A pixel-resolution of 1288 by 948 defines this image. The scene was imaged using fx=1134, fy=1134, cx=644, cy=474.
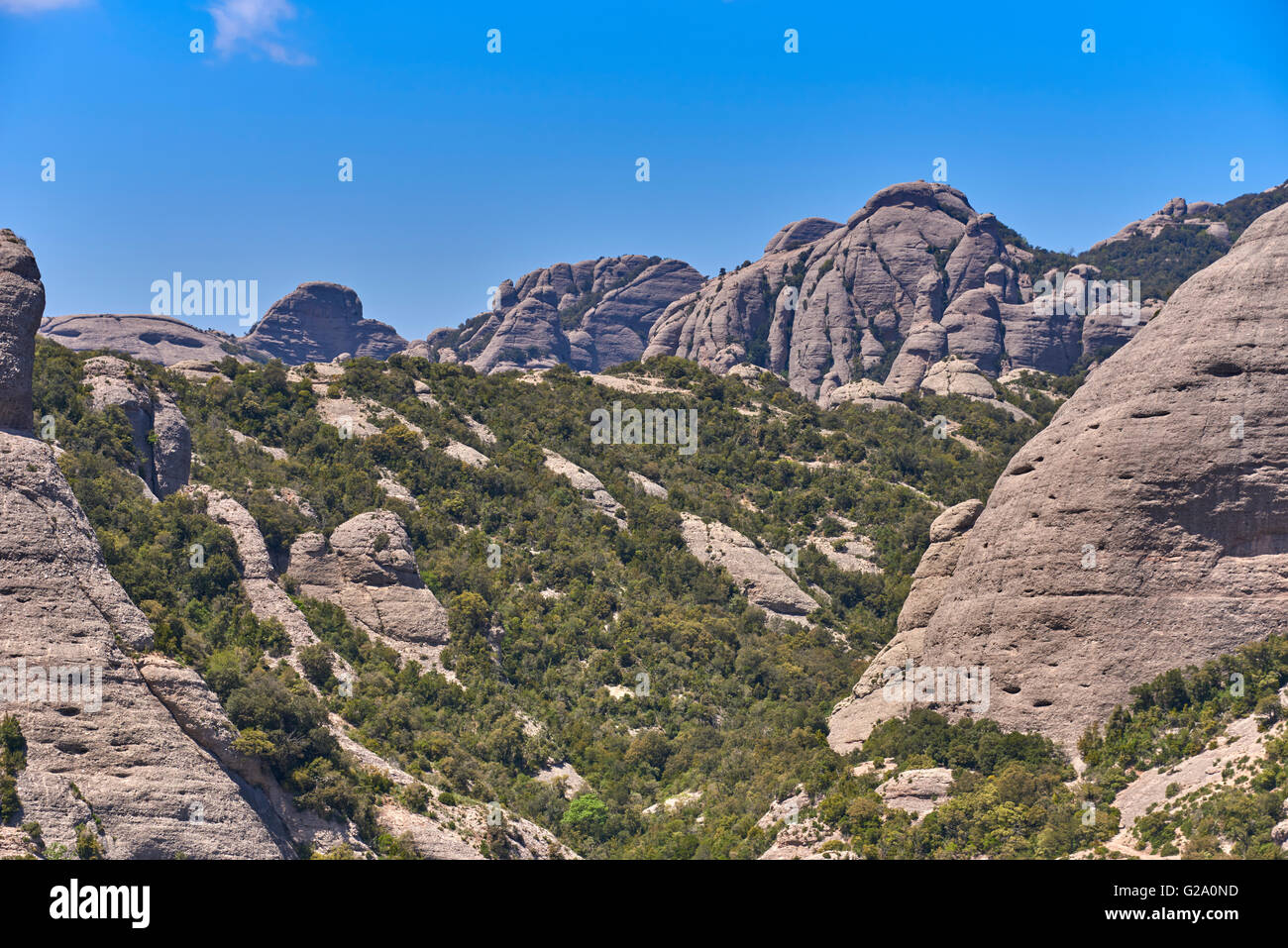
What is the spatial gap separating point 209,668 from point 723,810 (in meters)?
20.5

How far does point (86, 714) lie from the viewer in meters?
32.0

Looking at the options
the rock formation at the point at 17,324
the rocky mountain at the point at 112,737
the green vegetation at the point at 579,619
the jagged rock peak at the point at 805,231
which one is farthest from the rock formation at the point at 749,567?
the jagged rock peak at the point at 805,231

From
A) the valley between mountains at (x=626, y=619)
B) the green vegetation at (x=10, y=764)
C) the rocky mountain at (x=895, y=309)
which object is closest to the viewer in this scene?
the green vegetation at (x=10, y=764)

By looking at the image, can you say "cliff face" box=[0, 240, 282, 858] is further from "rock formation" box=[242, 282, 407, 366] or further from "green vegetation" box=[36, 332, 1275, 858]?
"rock formation" box=[242, 282, 407, 366]

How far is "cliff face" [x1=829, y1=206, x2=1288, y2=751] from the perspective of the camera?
39344mm

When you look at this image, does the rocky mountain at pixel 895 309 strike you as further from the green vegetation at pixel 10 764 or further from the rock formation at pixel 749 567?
the green vegetation at pixel 10 764

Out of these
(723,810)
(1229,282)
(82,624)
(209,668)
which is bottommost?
(723,810)

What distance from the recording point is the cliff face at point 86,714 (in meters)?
30.4

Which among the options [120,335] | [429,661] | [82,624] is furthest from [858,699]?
[120,335]

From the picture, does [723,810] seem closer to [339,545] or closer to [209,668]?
[209,668]

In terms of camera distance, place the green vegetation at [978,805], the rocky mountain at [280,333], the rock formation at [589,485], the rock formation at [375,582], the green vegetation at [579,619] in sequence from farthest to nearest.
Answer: the rocky mountain at [280,333], the rock formation at [589,485], the rock formation at [375,582], the green vegetation at [579,619], the green vegetation at [978,805]

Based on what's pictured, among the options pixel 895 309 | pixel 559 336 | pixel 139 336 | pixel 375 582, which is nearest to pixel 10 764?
pixel 375 582

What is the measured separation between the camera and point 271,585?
5169cm

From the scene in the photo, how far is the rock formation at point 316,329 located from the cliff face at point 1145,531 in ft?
497
